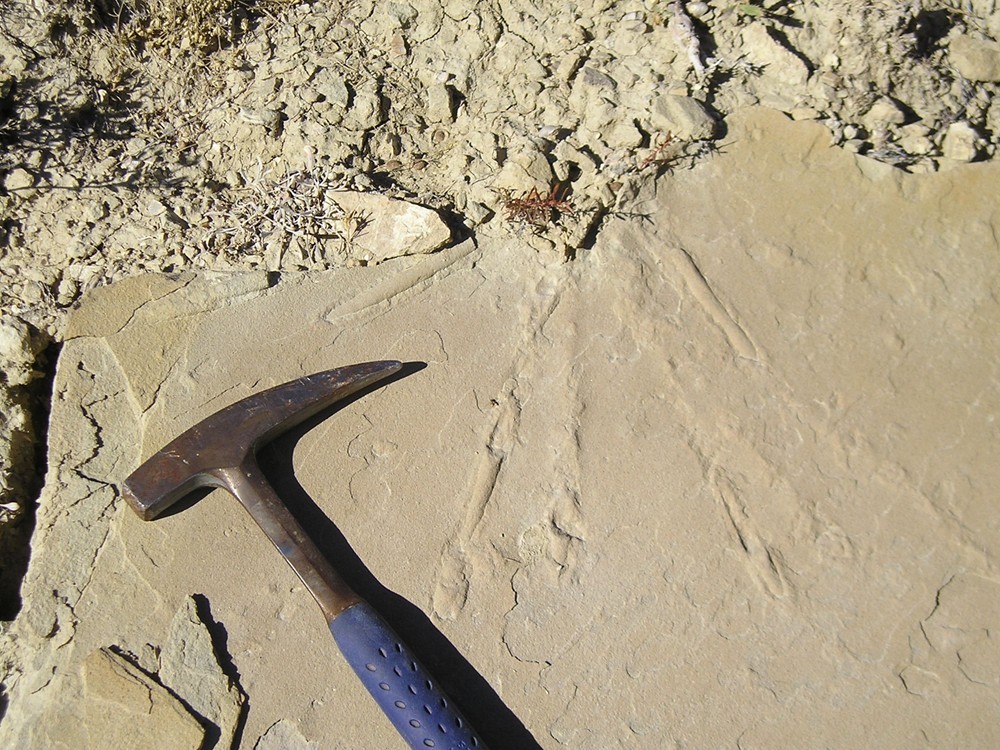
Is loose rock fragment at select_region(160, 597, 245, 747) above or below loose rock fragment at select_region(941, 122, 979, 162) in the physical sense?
below

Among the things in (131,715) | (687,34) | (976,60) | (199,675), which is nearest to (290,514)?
(199,675)

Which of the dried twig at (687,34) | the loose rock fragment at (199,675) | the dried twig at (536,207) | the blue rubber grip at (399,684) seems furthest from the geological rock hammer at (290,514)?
the dried twig at (687,34)

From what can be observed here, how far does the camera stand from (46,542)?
2086 mm

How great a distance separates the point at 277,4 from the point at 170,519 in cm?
171

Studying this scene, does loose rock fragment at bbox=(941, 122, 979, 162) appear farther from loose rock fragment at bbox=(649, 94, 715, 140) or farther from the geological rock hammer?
the geological rock hammer

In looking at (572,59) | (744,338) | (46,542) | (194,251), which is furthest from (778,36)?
(46,542)

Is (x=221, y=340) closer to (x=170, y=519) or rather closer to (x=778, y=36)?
(x=170, y=519)

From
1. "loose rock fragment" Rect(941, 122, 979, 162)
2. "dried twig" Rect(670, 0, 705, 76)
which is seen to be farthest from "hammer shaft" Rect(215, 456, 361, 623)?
"loose rock fragment" Rect(941, 122, 979, 162)

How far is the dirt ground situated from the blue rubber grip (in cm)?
14

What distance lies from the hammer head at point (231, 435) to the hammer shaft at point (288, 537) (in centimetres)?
4

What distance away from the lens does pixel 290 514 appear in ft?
6.61

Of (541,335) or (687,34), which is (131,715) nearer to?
(541,335)

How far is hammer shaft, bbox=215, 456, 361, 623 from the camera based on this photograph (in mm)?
1920

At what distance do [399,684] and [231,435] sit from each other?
0.73 meters
